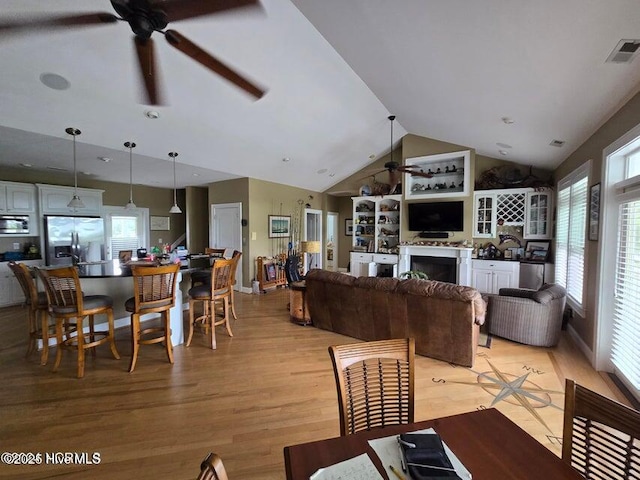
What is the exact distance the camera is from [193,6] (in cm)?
154

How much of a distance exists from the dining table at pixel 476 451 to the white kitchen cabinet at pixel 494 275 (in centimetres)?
511

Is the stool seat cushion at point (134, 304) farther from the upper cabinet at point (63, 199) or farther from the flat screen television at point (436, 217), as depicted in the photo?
the flat screen television at point (436, 217)

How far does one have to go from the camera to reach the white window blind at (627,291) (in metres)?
2.47

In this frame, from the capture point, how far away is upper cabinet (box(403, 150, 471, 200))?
600cm

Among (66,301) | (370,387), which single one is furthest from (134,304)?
(370,387)

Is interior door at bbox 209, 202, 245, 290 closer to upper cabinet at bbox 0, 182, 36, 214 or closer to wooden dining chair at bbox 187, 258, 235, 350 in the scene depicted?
wooden dining chair at bbox 187, 258, 235, 350

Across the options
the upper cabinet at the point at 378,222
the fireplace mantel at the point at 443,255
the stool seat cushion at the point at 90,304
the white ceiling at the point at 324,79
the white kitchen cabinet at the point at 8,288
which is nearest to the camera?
the white ceiling at the point at 324,79

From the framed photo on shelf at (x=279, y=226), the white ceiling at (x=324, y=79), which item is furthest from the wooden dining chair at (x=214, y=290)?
the framed photo on shelf at (x=279, y=226)

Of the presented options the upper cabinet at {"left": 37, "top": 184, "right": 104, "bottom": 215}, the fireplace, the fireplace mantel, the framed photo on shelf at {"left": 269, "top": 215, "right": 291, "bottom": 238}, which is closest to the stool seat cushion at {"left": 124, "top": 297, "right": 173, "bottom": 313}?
the upper cabinet at {"left": 37, "top": 184, "right": 104, "bottom": 215}

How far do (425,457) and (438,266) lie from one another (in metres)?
5.96

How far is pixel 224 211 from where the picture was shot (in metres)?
6.70

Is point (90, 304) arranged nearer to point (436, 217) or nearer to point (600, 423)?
point (600, 423)

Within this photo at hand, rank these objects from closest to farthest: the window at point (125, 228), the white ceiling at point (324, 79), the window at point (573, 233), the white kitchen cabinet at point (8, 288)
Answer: the white ceiling at point (324, 79) → the window at point (573, 233) → the white kitchen cabinet at point (8, 288) → the window at point (125, 228)

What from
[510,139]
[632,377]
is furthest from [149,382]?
[510,139]
